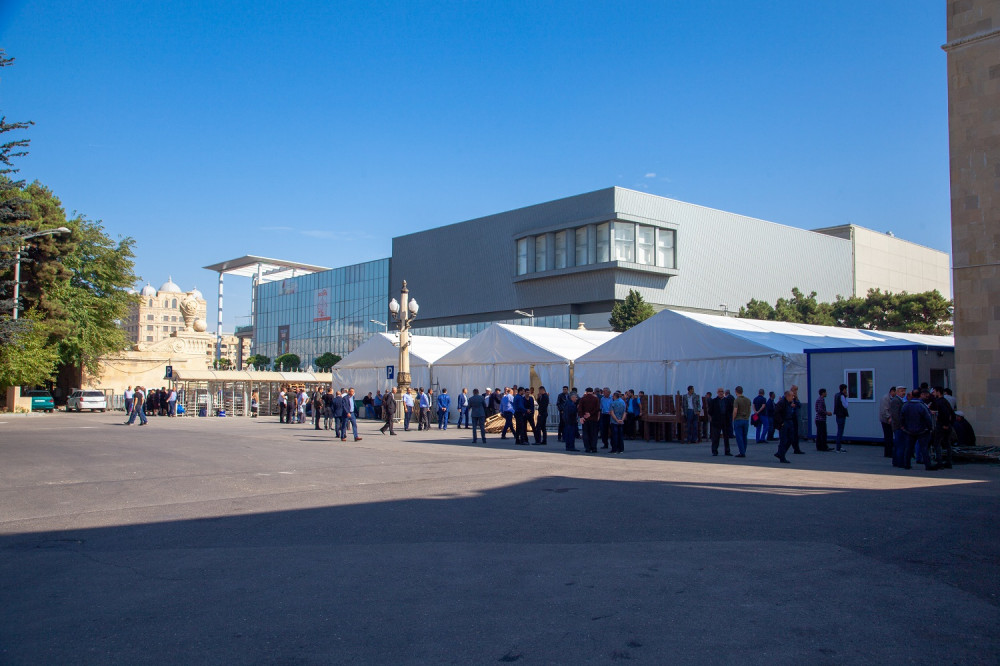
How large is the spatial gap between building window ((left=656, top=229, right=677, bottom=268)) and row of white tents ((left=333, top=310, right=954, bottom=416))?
1858 cm

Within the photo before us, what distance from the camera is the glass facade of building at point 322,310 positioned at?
3159 inches

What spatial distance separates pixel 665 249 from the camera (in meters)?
56.5

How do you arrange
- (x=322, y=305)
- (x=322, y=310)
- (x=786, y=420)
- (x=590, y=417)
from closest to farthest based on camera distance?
1. (x=786, y=420)
2. (x=590, y=417)
3. (x=322, y=310)
4. (x=322, y=305)

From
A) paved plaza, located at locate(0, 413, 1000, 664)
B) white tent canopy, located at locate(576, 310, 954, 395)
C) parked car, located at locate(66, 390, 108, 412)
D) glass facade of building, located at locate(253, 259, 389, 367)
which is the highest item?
glass facade of building, located at locate(253, 259, 389, 367)

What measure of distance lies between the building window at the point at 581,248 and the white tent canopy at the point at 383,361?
14.6m

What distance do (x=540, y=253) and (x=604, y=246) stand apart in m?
6.32

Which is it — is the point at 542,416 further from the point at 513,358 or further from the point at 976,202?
the point at 976,202

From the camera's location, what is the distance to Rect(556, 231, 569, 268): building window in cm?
5725

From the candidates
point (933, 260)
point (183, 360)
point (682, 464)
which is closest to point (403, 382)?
point (682, 464)

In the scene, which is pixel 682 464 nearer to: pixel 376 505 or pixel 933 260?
pixel 376 505

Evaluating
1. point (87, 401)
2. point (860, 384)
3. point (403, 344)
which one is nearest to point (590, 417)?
point (860, 384)

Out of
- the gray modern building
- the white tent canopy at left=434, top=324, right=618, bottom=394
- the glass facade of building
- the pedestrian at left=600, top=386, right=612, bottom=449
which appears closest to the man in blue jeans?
the pedestrian at left=600, top=386, right=612, bottom=449

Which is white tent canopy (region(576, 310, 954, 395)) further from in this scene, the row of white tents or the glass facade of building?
the glass facade of building

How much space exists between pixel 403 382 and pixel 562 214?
29000mm
